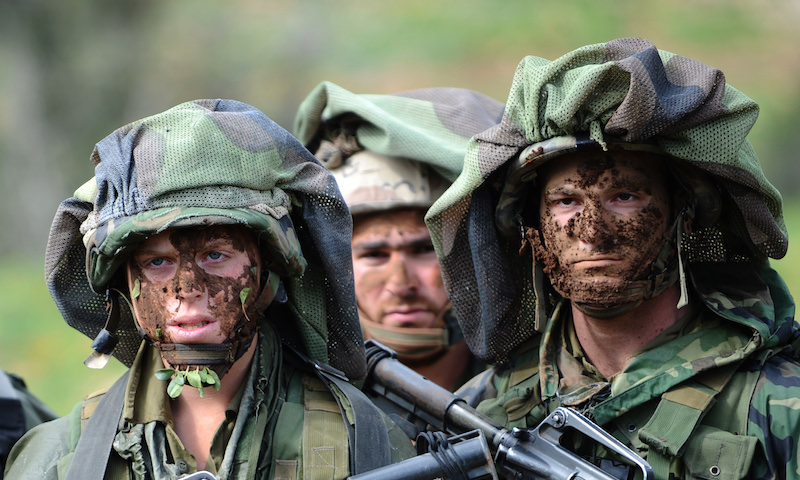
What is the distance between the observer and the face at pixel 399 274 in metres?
6.36

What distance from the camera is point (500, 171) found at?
16.9 ft

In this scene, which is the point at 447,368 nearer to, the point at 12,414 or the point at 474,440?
the point at 474,440

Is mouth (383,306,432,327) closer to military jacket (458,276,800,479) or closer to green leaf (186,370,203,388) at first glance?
military jacket (458,276,800,479)

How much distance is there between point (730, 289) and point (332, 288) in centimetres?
174

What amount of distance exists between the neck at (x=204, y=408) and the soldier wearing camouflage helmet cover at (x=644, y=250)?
3.90 ft

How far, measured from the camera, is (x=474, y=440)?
4.47 meters

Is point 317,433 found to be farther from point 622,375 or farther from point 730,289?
point 730,289

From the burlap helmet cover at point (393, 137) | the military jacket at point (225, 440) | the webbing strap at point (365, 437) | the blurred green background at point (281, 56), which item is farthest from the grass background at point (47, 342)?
the webbing strap at point (365, 437)

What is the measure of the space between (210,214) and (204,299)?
0.33m

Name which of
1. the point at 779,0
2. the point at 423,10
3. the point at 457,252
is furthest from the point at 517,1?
the point at 457,252

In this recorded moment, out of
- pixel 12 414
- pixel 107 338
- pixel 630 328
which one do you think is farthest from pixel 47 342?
pixel 630 328

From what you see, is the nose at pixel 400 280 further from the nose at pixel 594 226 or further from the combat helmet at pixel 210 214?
the nose at pixel 594 226

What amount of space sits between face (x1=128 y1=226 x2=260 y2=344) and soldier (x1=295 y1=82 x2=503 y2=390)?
1.93 meters

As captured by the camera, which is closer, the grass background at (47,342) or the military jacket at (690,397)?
the military jacket at (690,397)
